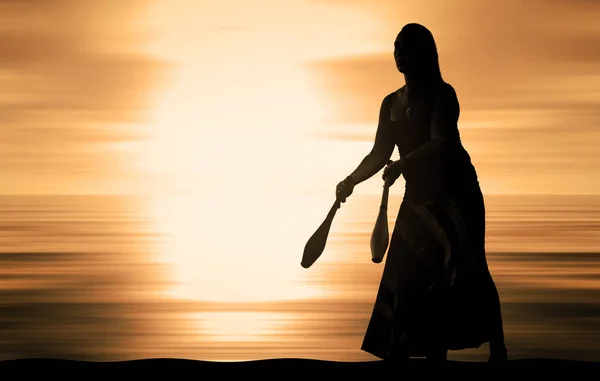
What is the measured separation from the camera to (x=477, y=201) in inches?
261

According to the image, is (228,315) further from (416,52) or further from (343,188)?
(416,52)

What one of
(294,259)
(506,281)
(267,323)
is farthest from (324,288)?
(294,259)

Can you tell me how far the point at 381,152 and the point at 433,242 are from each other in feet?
1.92

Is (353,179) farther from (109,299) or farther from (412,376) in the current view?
(109,299)

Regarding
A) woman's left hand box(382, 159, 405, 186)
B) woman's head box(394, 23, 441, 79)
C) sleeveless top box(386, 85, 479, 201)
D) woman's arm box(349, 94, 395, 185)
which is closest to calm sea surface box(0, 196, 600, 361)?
woman's arm box(349, 94, 395, 185)

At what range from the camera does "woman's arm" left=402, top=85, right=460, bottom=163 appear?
21.3ft

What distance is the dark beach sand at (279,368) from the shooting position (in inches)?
244

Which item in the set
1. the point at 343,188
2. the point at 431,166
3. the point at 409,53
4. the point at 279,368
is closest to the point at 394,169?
the point at 431,166

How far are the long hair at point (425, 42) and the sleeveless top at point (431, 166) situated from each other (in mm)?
195

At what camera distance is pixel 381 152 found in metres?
6.82

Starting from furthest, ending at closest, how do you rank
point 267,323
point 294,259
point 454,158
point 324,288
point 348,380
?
point 294,259, point 324,288, point 267,323, point 454,158, point 348,380

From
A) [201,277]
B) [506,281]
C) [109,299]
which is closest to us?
[109,299]

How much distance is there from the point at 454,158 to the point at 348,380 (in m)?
1.35

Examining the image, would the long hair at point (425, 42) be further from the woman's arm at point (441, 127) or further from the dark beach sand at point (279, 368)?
the dark beach sand at point (279, 368)
